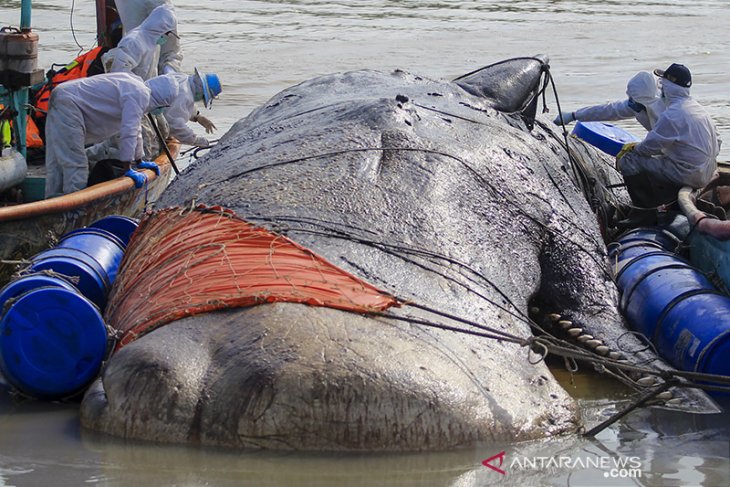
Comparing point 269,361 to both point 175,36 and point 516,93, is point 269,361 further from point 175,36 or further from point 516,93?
point 175,36

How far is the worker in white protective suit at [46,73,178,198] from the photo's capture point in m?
9.93

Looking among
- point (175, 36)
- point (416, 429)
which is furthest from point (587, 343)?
point (175, 36)

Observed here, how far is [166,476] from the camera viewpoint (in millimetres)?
5207

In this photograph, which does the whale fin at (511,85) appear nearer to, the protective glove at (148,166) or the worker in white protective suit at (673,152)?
the worker in white protective suit at (673,152)

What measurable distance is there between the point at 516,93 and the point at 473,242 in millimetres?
2331

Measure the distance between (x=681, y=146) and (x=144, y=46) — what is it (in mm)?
5365

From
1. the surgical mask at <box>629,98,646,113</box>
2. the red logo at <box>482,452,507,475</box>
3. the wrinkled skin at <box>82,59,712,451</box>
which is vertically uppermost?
the wrinkled skin at <box>82,59,712,451</box>

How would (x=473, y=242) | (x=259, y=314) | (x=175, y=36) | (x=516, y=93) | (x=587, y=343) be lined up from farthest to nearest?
(x=175, y=36)
(x=516, y=93)
(x=587, y=343)
(x=473, y=242)
(x=259, y=314)

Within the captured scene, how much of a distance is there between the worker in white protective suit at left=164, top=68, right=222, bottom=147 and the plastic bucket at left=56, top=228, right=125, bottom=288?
301cm

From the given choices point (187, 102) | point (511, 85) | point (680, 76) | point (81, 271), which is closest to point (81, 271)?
point (81, 271)

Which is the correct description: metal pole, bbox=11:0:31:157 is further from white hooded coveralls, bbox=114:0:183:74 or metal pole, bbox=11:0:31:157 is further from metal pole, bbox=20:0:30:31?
white hooded coveralls, bbox=114:0:183:74

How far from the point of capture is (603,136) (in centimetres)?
1077

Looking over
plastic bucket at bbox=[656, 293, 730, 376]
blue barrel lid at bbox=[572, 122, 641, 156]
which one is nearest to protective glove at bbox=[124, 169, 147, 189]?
blue barrel lid at bbox=[572, 122, 641, 156]

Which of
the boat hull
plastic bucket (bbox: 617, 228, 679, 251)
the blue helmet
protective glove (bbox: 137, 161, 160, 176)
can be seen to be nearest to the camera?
plastic bucket (bbox: 617, 228, 679, 251)
